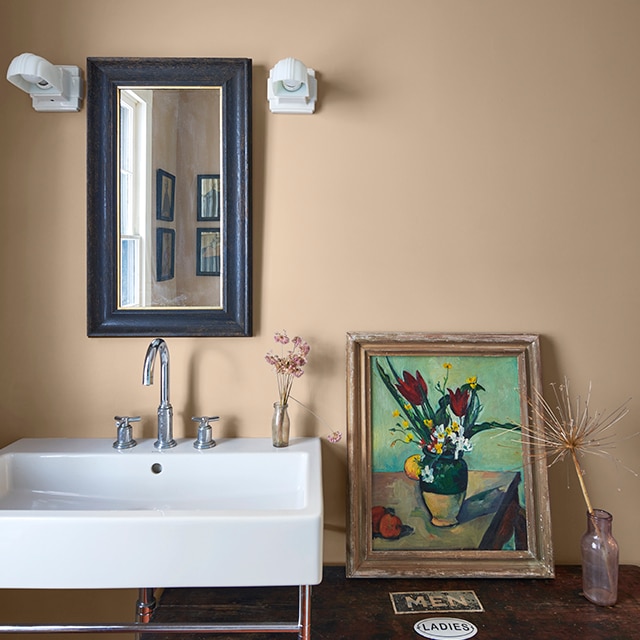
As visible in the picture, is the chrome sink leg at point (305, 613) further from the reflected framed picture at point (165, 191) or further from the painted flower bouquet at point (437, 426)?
the reflected framed picture at point (165, 191)

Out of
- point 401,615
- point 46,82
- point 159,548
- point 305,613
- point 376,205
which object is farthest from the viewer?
point 376,205

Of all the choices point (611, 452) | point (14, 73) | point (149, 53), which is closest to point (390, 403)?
point (611, 452)

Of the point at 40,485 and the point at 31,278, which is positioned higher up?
the point at 31,278

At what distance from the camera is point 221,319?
1.51 metres

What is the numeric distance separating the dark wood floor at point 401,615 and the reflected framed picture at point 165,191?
3.21 feet

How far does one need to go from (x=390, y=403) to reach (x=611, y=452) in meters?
0.62

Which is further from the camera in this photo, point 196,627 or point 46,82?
point 46,82

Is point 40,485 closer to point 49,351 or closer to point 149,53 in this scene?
point 49,351

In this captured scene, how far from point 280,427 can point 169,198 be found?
680 mm

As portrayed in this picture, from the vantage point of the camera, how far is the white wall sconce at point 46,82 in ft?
4.49

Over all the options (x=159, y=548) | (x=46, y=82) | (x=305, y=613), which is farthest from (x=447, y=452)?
(x=46, y=82)

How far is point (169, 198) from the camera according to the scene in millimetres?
1503

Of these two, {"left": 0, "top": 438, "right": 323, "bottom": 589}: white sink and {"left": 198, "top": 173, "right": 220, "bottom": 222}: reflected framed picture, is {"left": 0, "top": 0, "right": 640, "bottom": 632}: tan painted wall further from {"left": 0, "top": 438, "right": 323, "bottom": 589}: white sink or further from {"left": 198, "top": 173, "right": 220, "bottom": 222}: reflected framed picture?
{"left": 0, "top": 438, "right": 323, "bottom": 589}: white sink

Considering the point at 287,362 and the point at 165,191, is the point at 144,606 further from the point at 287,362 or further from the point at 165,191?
the point at 165,191
